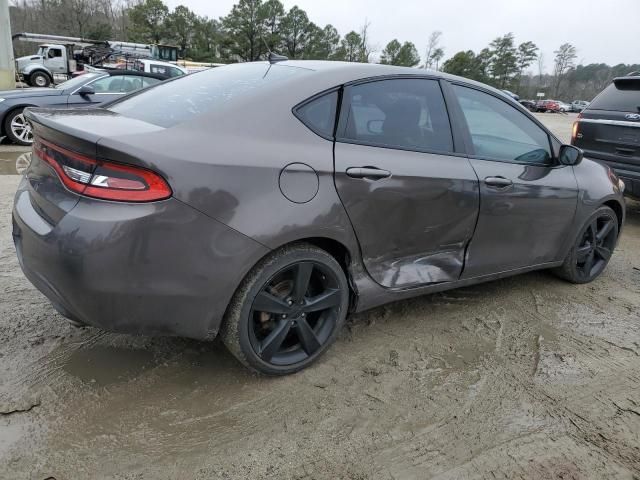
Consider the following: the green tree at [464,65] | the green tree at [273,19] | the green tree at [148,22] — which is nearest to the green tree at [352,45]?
the green tree at [273,19]

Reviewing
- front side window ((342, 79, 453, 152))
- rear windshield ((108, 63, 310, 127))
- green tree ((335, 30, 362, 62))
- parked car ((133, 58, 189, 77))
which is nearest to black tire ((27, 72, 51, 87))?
parked car ((133, 58, 189, 77))

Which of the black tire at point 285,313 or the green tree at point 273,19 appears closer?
the black tire at point 285,313

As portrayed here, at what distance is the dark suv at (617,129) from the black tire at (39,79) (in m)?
25.1

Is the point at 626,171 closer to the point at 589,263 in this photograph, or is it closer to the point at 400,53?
the point at 589,263

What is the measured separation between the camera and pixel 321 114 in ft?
7.77

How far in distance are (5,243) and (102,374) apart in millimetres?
2330

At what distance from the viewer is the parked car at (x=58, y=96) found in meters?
8.45

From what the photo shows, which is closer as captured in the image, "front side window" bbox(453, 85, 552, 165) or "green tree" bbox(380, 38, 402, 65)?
"front side window" bbox(453, 85, 552, 165)

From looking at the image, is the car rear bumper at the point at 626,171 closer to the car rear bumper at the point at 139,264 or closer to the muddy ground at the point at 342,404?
the muddy ground at the point at 342,404

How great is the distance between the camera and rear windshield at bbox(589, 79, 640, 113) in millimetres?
5527

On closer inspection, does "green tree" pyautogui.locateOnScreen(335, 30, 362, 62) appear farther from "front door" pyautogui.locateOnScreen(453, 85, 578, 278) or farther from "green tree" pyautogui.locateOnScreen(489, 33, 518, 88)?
"front door" pyautogui.locateOnScreen(453, 85, 578, 278)

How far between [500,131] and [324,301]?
5.61 feet

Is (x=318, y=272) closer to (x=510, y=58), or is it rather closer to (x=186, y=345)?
(x=186, y=345)

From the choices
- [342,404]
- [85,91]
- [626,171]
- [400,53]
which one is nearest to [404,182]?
[342,404]
